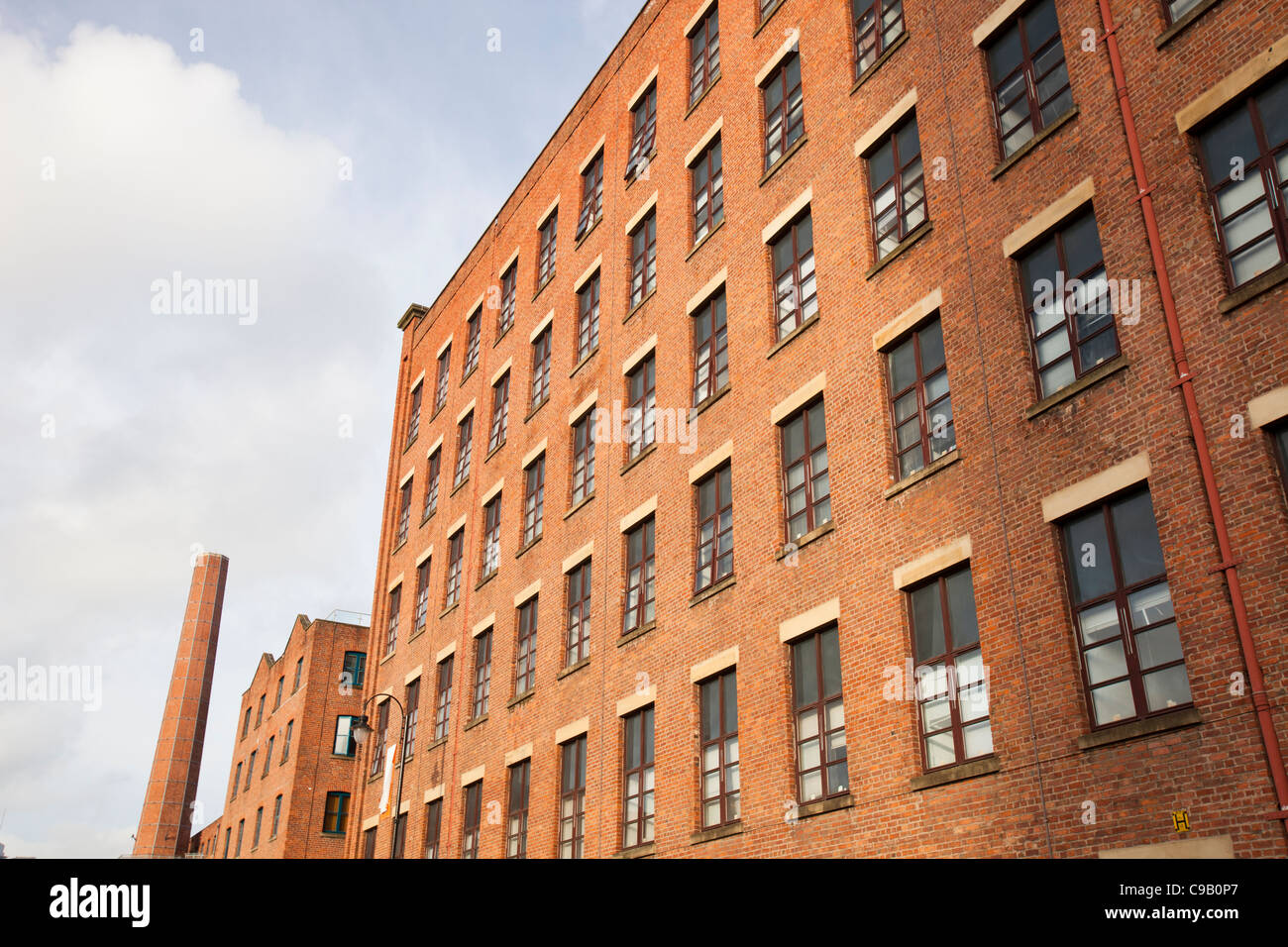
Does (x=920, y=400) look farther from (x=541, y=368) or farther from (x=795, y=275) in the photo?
(x=541, y=368)

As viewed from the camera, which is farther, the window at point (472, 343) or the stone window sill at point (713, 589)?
the window at point (472, 343)

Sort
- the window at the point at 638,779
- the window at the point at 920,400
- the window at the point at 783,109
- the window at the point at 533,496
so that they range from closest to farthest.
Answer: the window at the point at 920,400, the window at the point at 638,779, the window at the point at 783,109, the window at the point at 533,496

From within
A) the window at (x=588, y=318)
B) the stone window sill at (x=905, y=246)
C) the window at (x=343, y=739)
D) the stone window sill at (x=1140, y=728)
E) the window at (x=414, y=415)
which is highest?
the window at (x=414, y=415)

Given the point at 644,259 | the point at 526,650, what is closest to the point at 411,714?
the point at 526,650

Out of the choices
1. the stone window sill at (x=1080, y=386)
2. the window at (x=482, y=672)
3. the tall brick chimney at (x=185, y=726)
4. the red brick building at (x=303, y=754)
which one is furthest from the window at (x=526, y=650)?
the tall brick chimney at (x=185, y=726)

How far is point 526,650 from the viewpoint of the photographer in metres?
25.8

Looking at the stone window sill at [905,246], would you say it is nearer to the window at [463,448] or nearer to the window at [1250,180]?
the window at [1250,180]

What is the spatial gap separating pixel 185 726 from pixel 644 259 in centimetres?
6289

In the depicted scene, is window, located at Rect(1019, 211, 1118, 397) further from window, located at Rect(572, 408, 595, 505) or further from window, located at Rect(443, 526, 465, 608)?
window, located at Rect(443, 526, 465, 608)

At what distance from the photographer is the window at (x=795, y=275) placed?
18783mm

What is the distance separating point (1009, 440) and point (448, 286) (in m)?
27.0

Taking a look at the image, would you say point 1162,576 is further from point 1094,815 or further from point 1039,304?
point 1039,304

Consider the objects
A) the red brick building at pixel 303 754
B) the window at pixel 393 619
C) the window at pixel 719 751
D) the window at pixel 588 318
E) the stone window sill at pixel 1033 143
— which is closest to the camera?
the stone window sill at pixel 1033 143

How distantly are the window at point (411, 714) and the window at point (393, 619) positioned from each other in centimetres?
246
